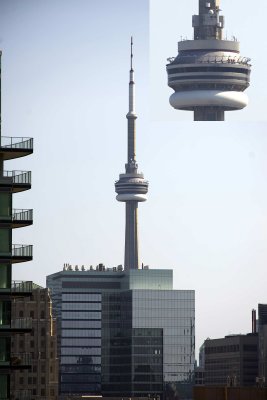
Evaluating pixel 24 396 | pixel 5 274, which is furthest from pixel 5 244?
pixel 24 396

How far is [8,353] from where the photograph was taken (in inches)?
2778

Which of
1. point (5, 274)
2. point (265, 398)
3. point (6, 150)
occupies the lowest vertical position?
point (265, 398)

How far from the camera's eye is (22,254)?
235 ft

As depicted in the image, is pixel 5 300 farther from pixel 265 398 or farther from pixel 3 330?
pixel 265 398

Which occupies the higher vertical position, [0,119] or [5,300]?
[0,119]

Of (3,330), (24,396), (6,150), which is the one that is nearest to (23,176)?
(6,150)

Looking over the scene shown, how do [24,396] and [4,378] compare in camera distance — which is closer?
[4,378]

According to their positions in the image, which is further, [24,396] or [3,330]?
[24,396]

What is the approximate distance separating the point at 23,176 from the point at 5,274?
4.01 m

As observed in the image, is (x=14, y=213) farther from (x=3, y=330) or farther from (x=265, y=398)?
(x=265, y=398)

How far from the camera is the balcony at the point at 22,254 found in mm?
70938

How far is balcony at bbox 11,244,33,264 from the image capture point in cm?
7094

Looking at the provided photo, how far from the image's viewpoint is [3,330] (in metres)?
70.4

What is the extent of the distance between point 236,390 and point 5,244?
37.0ft
